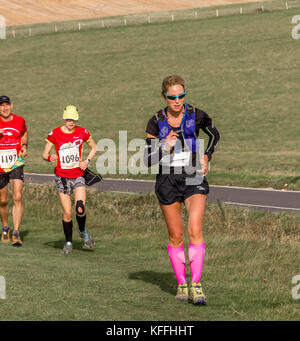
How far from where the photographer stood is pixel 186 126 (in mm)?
7613

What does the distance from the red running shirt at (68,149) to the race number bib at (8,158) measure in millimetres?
1116

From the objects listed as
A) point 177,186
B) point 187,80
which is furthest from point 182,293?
point 187,80

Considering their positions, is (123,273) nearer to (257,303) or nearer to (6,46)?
(257,303)

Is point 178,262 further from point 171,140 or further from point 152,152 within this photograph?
point 171,140

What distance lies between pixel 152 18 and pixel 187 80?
24244mm

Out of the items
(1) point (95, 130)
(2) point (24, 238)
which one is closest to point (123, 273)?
(2) point (24, 238)

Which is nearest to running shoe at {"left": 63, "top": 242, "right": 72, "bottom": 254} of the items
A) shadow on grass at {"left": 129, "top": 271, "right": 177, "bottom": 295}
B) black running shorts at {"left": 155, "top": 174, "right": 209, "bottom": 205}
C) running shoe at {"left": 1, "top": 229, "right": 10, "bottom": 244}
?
running shoe at {"left": 1, "top": 229, "right": 10, "bottom": 244}

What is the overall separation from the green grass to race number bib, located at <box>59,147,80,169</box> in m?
1.38

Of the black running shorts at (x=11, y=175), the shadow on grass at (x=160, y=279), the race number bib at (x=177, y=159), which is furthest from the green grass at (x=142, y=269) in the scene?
the race number bib at (x=177, y=159)

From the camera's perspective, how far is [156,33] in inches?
2518

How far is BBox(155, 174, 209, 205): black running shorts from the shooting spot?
308 inches

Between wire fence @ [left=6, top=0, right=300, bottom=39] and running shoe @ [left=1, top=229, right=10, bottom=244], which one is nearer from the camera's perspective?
running shoe @ [left=1, top=229, right=10, bottom=244]

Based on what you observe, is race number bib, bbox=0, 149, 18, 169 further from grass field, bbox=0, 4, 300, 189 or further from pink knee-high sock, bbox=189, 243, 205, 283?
grass field, bbox=0, 4, 300, 189
